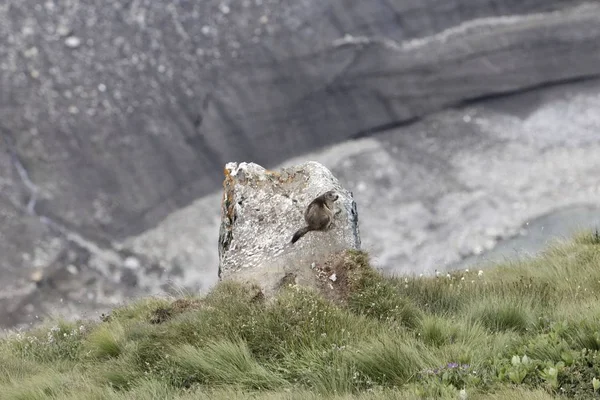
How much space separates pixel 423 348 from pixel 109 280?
793cm

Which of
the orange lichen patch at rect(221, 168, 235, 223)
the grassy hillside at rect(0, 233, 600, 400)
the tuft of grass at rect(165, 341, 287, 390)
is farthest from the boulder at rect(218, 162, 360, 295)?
the tuft of grass at rect(165, 341, 287, 390)

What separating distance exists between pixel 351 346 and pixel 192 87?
9634mm

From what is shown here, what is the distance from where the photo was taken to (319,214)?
4688 mm

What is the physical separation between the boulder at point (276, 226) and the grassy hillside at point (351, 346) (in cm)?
23

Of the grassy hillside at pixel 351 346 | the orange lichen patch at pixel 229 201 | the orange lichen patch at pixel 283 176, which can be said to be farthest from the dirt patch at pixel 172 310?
the orange lichen patch at pixel 283 176

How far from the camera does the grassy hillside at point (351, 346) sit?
3029 millimetres

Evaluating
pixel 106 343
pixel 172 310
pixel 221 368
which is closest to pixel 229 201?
pixel 172 310

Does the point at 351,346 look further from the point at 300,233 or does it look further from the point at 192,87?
the point at 192,87

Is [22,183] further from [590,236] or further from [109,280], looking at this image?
[590,236]

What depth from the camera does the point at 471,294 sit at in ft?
15.0

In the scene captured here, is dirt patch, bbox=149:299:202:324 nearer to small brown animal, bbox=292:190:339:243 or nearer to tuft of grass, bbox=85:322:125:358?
tuft of grass, bbox=85:322:125:358

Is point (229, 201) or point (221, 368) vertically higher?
point (229, 201)

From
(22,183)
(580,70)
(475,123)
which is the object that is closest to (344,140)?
(475,123)

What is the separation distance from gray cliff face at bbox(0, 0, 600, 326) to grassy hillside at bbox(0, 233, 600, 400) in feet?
21.2
